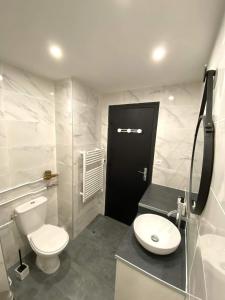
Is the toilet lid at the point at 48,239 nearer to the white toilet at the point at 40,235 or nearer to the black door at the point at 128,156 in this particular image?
the white toilet at the point at 40,235

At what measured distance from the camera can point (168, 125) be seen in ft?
5.98

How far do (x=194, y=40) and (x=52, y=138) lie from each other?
1.80 m

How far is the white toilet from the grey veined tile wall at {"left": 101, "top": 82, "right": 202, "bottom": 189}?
1.46 m

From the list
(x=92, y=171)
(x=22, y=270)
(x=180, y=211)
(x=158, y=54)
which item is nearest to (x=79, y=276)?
(x=22, y=270)

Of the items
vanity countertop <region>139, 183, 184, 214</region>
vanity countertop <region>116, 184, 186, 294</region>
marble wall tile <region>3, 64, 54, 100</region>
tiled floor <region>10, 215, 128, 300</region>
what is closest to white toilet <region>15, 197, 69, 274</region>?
tiled floor <region>10, 215, 128, 300</region>

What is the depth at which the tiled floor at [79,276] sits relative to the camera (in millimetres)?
1357

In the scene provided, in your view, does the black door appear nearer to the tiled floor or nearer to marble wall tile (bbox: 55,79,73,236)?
the tiled floor

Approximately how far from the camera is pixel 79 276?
1533 mm

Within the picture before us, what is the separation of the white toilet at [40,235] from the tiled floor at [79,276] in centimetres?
12

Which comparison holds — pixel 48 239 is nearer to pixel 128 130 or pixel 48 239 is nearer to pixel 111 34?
pixel 128 130

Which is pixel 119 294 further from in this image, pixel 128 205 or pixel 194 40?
pixel 194 40

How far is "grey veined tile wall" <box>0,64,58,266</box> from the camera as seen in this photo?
1393mm

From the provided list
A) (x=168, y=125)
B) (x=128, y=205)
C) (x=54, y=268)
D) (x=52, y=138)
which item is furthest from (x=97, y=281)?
(x=168, y=125)

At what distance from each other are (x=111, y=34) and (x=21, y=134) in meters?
1.34
